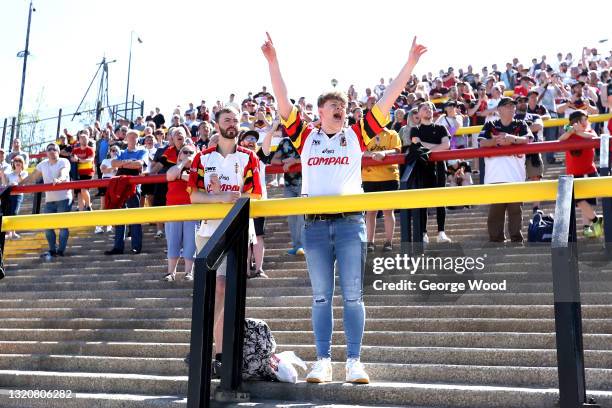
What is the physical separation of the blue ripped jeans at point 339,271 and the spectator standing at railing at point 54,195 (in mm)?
6025

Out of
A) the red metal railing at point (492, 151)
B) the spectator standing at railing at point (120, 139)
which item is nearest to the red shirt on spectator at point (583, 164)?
the red metal railing at point (492, 151)

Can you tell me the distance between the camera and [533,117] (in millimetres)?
11180

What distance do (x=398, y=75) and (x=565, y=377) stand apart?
8.10ft

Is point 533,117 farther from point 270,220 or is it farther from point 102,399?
point 102,399

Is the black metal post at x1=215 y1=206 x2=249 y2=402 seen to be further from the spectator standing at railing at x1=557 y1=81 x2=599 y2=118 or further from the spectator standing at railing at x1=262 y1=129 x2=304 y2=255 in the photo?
the spectator standing at railing at x1=557 y1=81 x2=599 y2=118

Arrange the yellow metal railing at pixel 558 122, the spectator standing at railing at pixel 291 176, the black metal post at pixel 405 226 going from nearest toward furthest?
the black metal post at pixel 405 226, the spectator standing at railing at pixel 291 176, the yellow metal railing at pixel 558 122

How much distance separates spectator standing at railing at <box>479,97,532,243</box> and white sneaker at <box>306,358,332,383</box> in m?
3.86

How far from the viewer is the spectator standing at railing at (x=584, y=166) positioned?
8328 millimetres

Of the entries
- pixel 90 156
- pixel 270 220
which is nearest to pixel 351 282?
pixel 270 220

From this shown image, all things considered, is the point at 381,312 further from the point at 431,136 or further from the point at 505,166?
the point at 431,136

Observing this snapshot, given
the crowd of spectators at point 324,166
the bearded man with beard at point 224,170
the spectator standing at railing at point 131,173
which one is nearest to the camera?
the crowd of spectators at point 324,166

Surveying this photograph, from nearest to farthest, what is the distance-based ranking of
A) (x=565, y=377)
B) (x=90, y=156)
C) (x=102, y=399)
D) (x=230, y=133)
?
(x=565, y=377) < (x=102, y=399) < (x=230, y=133) < (x=90, y=156)

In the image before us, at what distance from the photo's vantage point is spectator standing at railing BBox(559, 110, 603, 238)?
833 cm

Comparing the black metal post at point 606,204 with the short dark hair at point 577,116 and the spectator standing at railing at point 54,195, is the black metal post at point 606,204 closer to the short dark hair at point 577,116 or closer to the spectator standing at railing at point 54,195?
the short dark hair at point 577,116
